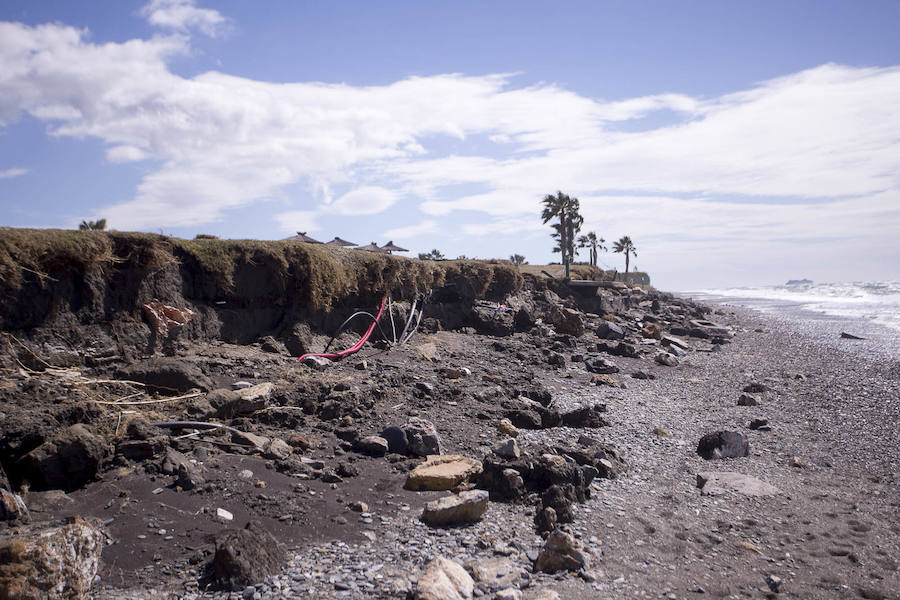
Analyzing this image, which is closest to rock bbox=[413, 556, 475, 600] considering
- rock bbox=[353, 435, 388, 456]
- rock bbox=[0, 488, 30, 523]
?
rock bbox=[353, 435, 388, 456]

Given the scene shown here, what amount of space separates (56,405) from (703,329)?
25511mm

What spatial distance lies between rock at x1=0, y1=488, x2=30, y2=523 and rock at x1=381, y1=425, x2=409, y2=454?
12.9 feet

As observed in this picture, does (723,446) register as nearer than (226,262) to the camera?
Yes

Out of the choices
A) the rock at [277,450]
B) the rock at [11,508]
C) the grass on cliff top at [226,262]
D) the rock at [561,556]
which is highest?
the grass on cliff top at [226,262]

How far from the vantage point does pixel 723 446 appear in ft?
29.2

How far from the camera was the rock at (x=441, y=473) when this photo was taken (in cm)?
651

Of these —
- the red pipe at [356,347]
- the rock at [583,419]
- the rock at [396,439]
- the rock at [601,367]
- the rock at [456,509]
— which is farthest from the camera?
the rock at [601,367]

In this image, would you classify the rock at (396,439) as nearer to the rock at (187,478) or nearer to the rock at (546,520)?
the rock at (546,520)

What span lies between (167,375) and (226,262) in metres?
3.46

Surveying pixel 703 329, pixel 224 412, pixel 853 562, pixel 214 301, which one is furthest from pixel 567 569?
pixel 703 329

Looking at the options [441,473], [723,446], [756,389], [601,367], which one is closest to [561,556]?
[441,473]

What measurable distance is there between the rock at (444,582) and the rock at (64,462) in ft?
11.2

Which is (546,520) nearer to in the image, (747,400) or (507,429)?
(507,429)

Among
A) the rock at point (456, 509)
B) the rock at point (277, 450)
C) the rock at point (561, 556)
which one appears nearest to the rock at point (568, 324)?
the rock at point (277, 450)
